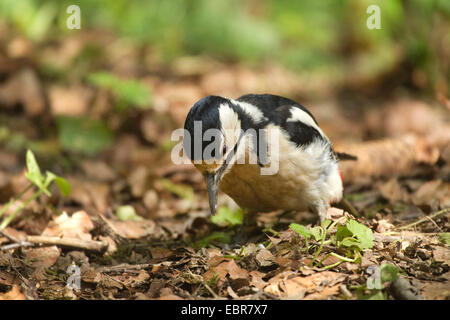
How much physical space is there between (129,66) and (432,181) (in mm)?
6432

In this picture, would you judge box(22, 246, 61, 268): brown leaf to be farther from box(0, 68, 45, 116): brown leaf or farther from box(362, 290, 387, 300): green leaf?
box(0, 68, 45, 116): brown leaf

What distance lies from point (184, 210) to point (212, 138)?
2.17 meters

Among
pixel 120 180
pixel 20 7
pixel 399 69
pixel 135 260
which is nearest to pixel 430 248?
pixel 135 260

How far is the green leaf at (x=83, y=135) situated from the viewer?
22.9 ft

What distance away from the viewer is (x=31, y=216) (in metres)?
4.68

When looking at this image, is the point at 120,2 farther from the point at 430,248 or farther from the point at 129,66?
the point at 430,248

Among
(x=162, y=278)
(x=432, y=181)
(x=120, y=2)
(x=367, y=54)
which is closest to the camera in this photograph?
(x=162, y=278)

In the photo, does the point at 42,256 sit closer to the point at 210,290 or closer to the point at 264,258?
the point at 210,290

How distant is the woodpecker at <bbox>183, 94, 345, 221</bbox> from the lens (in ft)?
12.7

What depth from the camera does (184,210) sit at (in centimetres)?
584

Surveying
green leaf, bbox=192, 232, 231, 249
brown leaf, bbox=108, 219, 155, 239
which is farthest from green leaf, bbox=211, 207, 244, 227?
brown leaf, bbox=108, 219, 155, 239

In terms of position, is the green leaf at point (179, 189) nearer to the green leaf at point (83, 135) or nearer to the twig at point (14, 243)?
the green leaf at point (83, 135)

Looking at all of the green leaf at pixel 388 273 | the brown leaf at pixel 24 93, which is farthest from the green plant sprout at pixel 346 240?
the brown leaf at pixel 24 93

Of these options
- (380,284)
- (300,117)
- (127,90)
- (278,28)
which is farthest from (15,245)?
(278,28)
